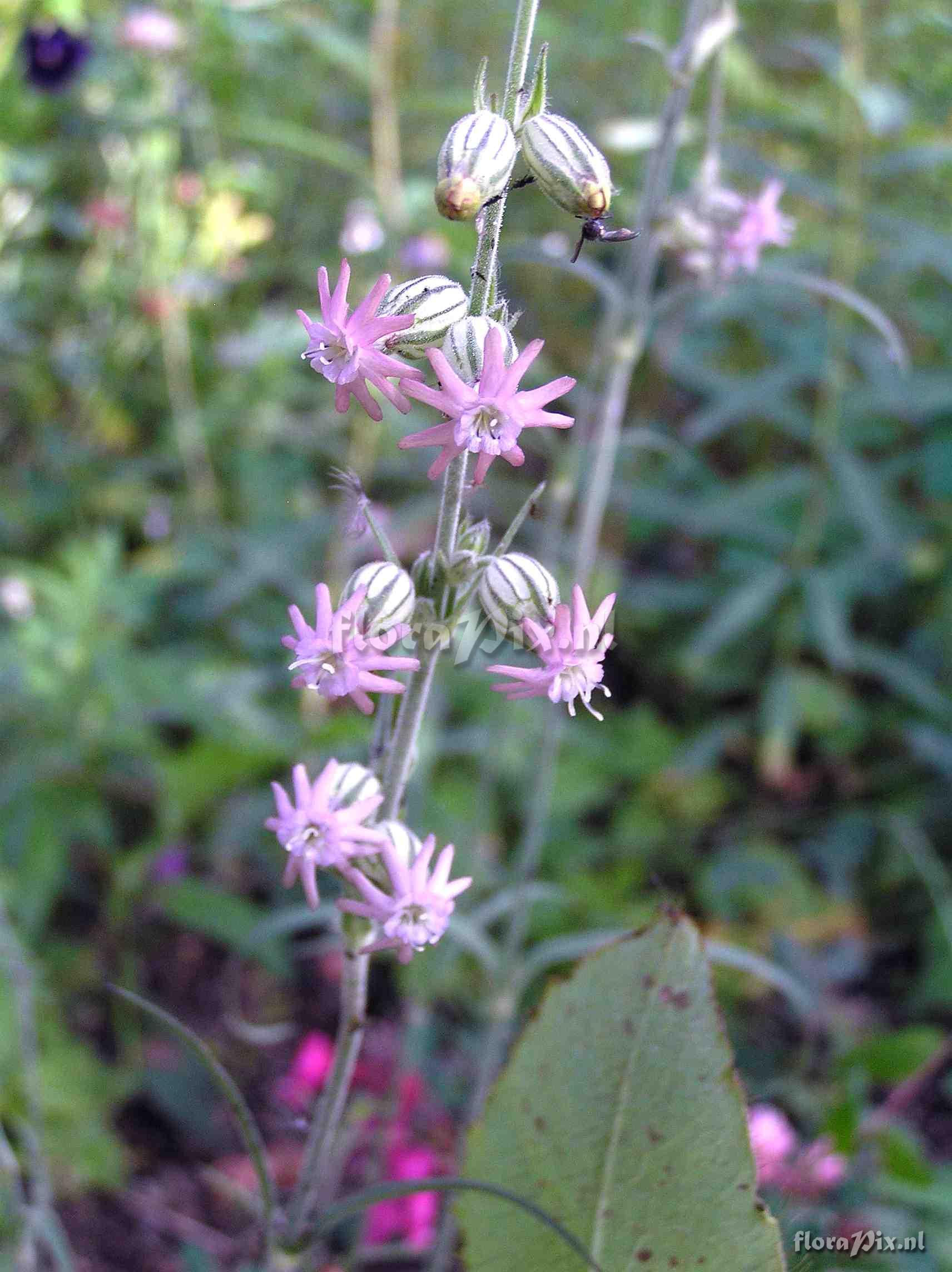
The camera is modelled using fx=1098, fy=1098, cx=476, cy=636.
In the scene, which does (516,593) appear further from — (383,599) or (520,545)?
(520,545)

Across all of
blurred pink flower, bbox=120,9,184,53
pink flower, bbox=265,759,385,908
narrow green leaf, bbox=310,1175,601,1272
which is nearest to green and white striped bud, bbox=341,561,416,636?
pink flower, bbox=265,759,385,908

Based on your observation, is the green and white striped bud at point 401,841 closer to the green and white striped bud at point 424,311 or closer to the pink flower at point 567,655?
the pink flower at point 567,655

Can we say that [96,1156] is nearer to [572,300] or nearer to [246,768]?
[246,768]

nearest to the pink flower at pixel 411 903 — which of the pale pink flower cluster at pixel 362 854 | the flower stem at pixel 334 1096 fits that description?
the pale pink flower cluster at pixel 362 854

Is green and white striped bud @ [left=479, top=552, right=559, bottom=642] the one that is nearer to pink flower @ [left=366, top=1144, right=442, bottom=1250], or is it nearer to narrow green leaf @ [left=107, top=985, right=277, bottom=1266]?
narrow green leaf @ [left=107, top=985, right=277, bottom=1266]

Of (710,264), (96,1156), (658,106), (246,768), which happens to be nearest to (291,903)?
(246,768)

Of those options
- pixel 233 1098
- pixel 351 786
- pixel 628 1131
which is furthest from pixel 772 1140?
pixel 351 786

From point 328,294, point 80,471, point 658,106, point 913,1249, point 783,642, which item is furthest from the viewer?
point 658,106
